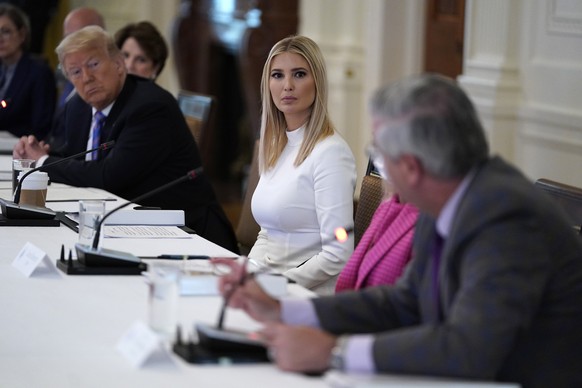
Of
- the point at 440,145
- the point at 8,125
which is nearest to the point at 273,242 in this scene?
the point at 440,145

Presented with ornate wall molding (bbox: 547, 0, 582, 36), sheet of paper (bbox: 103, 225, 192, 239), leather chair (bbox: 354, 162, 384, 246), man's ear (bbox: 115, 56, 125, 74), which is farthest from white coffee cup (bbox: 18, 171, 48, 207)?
ornate wall molding (bbox: 547, 0, 582, 36)

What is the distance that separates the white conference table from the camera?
72.5 inches

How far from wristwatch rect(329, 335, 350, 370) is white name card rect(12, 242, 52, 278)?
110cm

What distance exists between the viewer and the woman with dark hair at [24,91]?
584cm

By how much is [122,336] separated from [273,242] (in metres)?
1.32

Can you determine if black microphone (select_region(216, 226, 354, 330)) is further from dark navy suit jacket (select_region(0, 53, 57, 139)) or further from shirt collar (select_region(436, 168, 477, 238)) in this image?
dark navy suit jacket (select_region(0, 53, 57, 139))

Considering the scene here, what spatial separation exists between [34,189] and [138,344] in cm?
168

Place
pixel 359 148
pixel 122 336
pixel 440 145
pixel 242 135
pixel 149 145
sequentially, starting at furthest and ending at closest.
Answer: pixel 242 135, pixel 359 148, pixel 149 145, pixel 122 336, pixel 440 145

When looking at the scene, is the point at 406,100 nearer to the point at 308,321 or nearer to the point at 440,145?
the point at 440,145

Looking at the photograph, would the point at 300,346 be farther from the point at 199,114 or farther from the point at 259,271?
the point at 199,114

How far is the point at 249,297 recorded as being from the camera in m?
2.00

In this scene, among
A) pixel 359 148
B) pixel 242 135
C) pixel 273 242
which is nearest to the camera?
pixel 273 242

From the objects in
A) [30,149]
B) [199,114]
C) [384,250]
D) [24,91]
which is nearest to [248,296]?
[384,250]

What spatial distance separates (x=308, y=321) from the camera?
6.70 feet
